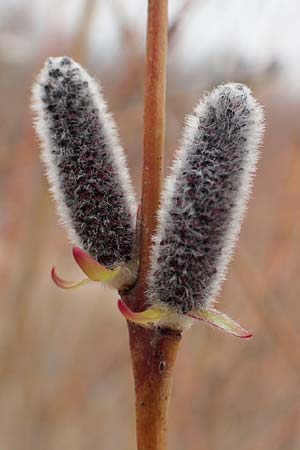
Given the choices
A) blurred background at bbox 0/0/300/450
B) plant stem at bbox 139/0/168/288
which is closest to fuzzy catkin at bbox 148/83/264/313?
plant stem at bbox 139/0/168/288

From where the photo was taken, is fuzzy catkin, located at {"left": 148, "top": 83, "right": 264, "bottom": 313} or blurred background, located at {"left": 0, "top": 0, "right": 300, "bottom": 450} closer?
fuzzy catkin, located at {"left": 148, "top": 83, "right": 264, "bottom": 313}

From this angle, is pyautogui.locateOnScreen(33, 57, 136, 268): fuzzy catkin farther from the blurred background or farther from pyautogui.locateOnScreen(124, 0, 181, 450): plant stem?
the blurred background

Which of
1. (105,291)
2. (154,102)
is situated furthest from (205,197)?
(105,291)

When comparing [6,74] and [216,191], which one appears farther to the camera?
[6,74]

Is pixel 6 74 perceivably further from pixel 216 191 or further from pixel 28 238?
pixel 216 191

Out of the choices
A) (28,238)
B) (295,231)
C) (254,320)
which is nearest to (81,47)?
(28,238)

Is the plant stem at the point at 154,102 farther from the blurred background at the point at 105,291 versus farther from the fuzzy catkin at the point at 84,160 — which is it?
the blurred background at the point at 105,291
